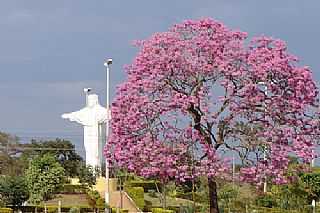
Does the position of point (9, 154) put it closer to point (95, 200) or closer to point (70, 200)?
point (70, 200)

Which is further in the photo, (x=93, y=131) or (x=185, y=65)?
(x=93, y=131)

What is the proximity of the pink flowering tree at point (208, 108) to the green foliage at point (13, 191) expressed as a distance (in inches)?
656

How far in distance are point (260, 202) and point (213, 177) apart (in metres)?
16.4

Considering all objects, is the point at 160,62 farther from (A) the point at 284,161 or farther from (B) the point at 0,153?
(B) the point at 0,153

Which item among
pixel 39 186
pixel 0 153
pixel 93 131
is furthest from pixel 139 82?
pixel 0 153

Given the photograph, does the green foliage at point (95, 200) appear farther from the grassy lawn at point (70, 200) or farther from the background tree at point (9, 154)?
the background tree at point (9, 154)

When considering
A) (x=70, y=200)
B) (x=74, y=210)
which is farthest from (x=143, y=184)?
(x=74, y=210)

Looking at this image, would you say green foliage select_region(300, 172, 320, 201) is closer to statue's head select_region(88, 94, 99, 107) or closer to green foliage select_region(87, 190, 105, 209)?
green foliage select_region(87, 190, 105, 209)

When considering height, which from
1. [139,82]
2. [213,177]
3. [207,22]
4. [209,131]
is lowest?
[213,177]

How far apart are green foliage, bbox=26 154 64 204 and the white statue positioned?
909 centimetres

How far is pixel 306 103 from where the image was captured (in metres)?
→ 11.8

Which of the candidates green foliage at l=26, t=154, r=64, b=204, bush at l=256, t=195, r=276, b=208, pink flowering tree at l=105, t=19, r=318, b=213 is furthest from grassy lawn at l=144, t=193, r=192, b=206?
pink flowering tree at l=105, t=19, r=318, b=213

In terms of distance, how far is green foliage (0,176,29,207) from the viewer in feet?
91.5

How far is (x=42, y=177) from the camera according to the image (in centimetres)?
2656
